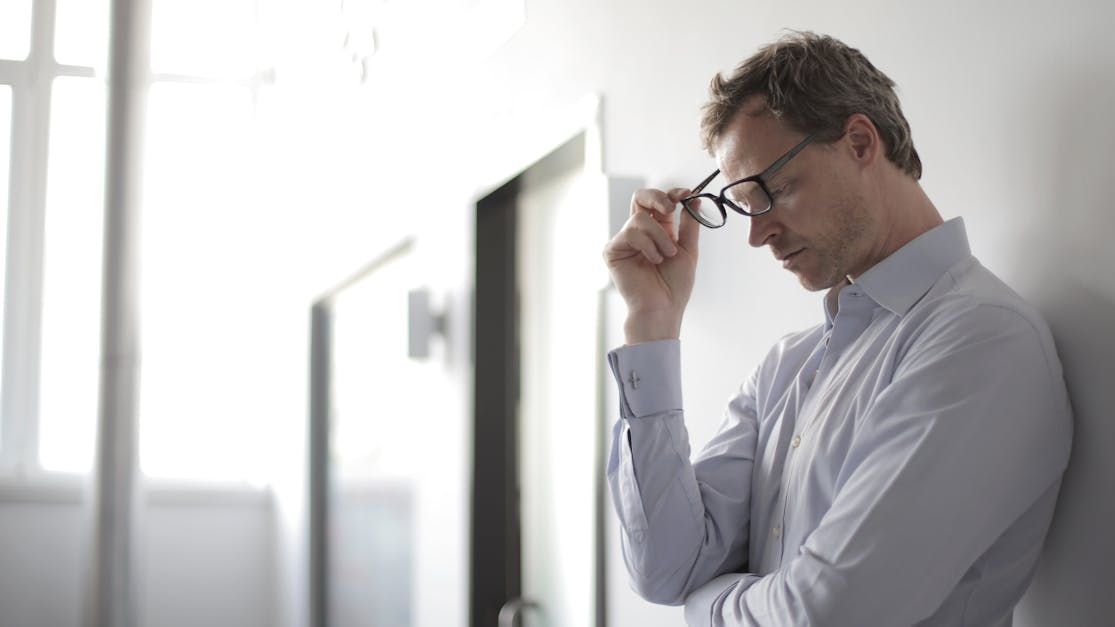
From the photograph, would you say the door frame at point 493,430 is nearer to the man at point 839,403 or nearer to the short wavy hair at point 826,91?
the man at point 839,403

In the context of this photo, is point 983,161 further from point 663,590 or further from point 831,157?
point 663,590

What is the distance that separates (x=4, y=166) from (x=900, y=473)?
6.29 metres

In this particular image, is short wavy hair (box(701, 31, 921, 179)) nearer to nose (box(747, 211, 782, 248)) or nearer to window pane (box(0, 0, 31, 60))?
nose (box(747, 211, 782, 248))

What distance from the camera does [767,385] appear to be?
1562 millimetres

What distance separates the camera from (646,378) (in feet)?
5.05

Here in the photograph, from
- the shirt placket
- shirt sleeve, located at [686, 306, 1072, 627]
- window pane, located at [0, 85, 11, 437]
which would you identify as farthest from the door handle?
window pane, located at [0, 85, 11, 437]

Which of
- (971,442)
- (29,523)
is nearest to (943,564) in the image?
(971,442)

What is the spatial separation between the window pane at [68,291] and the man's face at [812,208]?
5658mm

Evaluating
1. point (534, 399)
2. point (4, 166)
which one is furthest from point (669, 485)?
point (4, 166)

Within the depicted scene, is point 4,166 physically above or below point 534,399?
above

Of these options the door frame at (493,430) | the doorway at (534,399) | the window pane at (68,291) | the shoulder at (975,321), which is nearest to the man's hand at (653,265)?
the shoulder at (975,321)

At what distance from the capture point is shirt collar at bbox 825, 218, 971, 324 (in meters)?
1.29

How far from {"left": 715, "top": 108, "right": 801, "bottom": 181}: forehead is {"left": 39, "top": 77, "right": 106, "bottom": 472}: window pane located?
5608 mm

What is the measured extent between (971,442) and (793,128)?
1.38ft
